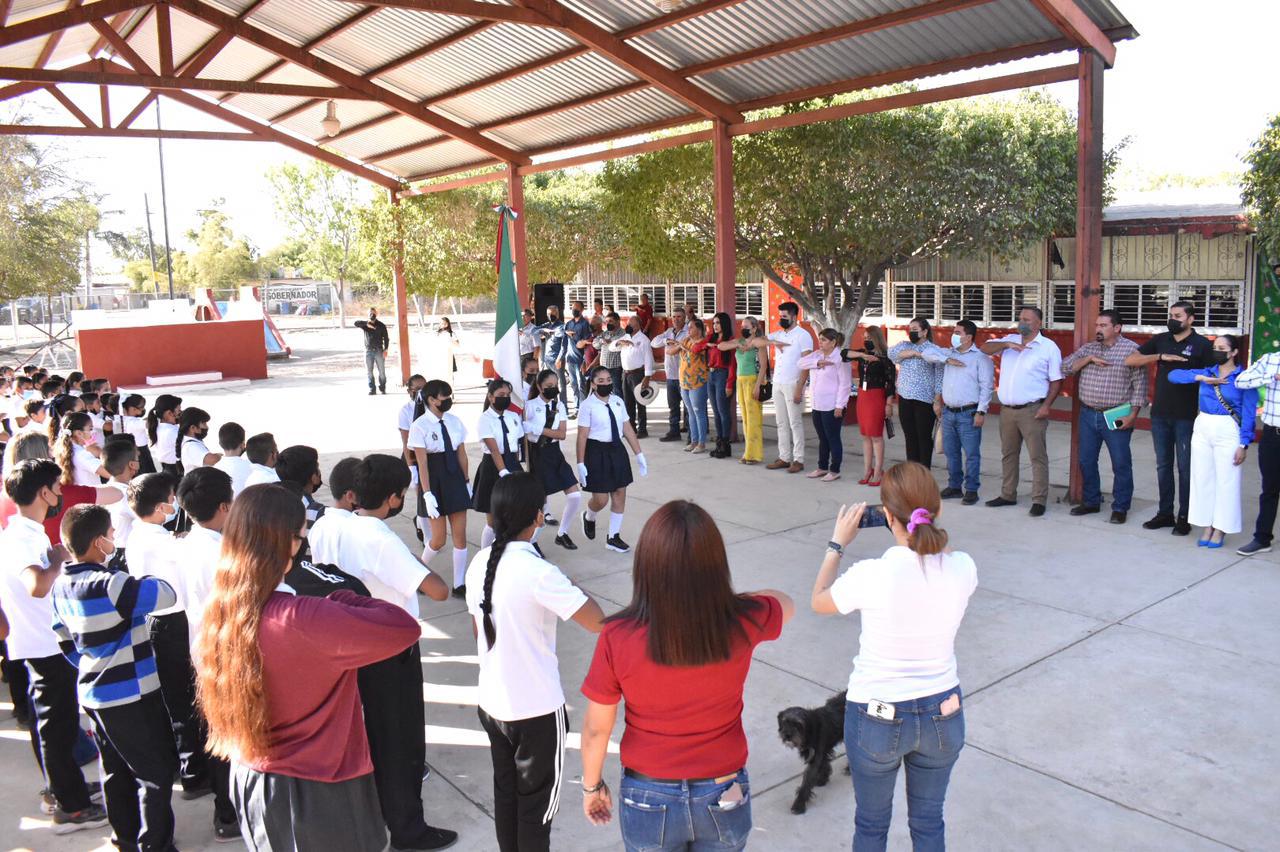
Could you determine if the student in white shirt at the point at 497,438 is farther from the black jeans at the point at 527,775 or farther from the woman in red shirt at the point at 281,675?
the woman in red shirt at the point at 281,675

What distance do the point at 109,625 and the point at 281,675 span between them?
1.41m

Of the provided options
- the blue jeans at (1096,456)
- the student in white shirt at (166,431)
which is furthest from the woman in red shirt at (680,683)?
the blue jeans at (1096,456)

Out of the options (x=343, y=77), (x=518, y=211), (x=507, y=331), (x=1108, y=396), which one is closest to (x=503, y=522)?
(x=507, y=331)

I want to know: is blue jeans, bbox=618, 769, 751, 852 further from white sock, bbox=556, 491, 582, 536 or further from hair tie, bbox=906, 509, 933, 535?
white sock, bbox=556, 491, 582, 536

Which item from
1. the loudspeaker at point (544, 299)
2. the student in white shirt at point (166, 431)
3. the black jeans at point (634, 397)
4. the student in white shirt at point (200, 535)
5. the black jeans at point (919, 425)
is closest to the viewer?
the student in white shirt at point (200, 535)

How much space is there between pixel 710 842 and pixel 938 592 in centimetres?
99

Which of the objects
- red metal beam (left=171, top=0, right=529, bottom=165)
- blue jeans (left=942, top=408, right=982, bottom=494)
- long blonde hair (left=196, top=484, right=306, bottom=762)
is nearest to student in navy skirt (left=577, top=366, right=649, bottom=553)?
blue jeans (left=942, top=408, right=982, bottom=494)

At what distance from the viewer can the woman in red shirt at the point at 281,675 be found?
7.89ft

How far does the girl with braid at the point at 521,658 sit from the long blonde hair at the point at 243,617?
0.83 meters

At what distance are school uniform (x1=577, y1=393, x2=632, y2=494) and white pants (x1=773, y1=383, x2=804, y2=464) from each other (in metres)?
3.41

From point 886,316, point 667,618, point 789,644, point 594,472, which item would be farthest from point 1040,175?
point 667,618

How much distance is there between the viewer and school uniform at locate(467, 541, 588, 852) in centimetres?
313

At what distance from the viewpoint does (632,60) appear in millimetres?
11008

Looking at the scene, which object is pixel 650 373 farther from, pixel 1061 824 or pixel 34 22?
pixel 1061 824
